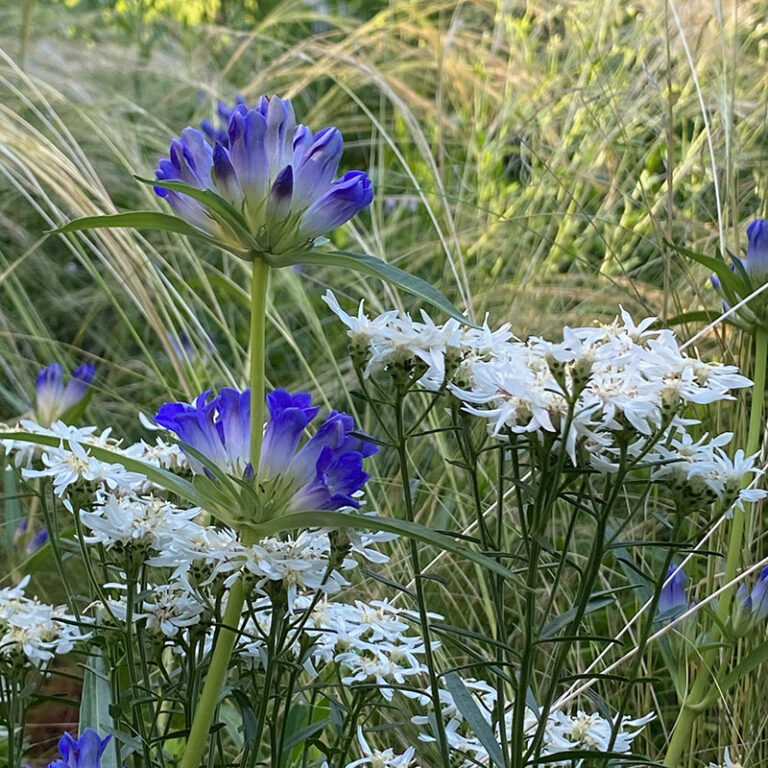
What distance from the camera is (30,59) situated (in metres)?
1.88

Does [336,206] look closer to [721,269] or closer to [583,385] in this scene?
[583,385]

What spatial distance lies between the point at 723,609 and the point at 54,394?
74 centimetres

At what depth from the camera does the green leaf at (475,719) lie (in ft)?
1.66

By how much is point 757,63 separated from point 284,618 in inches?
47.5

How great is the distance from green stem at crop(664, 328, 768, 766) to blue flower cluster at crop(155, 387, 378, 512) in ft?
0.92

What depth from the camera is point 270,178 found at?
1.63 feet

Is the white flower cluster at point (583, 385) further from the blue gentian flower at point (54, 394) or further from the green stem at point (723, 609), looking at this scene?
the blue gentian flower at point (54, 394)

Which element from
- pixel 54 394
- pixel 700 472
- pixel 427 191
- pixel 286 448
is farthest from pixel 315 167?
pixel 427 191

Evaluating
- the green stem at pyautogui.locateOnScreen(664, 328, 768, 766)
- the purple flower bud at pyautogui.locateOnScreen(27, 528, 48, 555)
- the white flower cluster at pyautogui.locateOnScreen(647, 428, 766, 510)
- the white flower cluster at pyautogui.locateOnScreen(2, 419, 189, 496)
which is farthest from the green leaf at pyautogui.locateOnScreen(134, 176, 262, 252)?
the purple flower bud at pyautogui.locateOnScreen(27, 528, 48, 555)

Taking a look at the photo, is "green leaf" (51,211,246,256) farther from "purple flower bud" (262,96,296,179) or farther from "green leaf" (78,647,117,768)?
"green leaf" (78,647,117,768)

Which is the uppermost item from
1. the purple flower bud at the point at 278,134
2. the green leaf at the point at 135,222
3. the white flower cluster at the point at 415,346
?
the purple flower bud at the point at 278,134

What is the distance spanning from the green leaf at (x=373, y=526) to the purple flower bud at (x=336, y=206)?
0.46ft

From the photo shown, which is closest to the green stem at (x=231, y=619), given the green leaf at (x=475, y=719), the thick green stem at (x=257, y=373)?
the thick green stem at (x=257, y=373)

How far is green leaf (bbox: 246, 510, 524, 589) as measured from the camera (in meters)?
0.42
